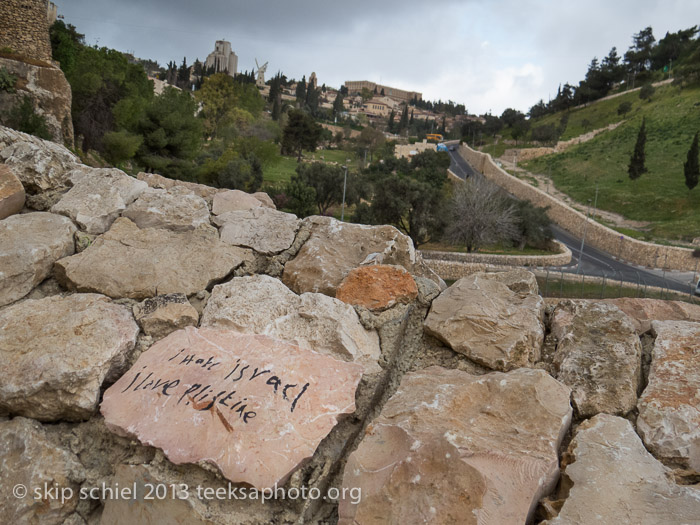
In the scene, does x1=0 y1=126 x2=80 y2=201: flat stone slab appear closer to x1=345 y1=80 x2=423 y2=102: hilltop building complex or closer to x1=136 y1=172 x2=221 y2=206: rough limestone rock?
x1=136 y1=172 x2=221 y2=206: rough limestone rock

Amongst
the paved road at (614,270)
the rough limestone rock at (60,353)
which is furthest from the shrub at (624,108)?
the rough limestone rock at (60,353)

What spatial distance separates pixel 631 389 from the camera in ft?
5.48

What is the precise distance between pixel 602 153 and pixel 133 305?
51485 millimetres

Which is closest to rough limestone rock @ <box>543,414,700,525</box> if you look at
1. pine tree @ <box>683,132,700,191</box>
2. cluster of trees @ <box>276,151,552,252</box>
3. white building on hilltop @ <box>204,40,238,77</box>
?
cluster of trees @ <box>276,151,552,252</box>

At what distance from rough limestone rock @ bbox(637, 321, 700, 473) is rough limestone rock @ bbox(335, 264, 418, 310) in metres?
1.05

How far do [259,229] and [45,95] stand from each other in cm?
1475

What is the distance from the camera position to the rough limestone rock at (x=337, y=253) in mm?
2443

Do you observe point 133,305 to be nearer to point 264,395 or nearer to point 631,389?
point 264,395

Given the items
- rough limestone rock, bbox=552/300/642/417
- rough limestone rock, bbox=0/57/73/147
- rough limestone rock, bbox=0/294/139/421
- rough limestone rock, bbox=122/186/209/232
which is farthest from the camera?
rough limestone rock, bbox=0/57/73/147

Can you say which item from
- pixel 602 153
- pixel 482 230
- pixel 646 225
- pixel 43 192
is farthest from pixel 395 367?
pixel 602 153

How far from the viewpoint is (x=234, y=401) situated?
5.43 feet

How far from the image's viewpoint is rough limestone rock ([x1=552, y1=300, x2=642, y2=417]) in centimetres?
166

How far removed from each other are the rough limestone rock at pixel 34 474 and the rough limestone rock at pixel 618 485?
1.60m

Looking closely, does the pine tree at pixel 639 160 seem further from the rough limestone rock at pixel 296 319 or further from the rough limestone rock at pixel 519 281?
the rough limestone rock at pixel 296 319
